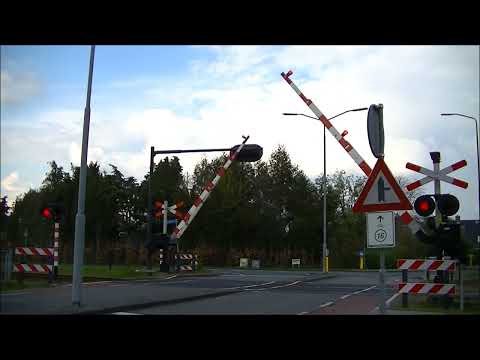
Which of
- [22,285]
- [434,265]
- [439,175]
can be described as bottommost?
[22,285]

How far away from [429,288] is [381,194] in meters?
5.41

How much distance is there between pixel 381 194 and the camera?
7.83 meters

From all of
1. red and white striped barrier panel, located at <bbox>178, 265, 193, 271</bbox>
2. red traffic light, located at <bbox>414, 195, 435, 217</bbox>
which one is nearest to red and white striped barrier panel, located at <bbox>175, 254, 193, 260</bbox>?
red and white striped barrier panel, located at <bbox>178, 265, 193, 271</bbox>

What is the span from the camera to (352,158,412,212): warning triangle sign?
25.3ft

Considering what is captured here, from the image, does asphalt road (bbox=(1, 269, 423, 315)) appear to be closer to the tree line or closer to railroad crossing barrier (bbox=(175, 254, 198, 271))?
railroad crossing barrier (bbox=(175, 254, 198, 271))

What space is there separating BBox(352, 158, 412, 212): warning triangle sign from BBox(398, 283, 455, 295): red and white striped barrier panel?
519 cm

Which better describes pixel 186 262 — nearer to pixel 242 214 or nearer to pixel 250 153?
pixel 250 153

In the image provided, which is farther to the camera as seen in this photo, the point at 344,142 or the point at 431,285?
the point at 344,142

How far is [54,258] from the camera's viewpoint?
1675 cm

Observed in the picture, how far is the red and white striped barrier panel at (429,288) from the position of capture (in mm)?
12016

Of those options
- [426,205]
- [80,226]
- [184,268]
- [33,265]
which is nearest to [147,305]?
[80,226]
